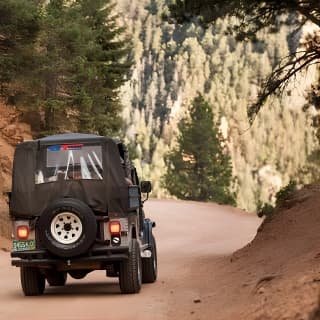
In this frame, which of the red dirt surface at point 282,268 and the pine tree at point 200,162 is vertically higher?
the pine tree at point 200,162

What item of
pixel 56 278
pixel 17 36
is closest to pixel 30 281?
pixel 56 278

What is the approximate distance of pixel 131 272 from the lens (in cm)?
1180

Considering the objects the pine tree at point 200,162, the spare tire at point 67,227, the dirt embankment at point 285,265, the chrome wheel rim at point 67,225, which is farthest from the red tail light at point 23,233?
the pine tree at point 200,162

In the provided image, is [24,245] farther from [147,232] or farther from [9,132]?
[9,132]

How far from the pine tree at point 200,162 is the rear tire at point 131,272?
6048 cm

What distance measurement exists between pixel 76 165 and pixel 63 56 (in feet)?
81.7

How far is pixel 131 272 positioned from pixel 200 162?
207 ft

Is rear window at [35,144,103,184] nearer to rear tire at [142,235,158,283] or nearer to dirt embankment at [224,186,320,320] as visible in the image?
rear tire at [142,235,158,283]

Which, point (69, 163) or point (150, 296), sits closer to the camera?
point (150, 296)

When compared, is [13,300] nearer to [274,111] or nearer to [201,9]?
[201,9]

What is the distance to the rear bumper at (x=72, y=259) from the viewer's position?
1135 cm

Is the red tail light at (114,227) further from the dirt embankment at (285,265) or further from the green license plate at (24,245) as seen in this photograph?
the dirt embankment at (285,265)

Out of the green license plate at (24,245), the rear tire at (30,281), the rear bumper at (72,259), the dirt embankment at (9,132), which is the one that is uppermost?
the dirt embankment at (9,132)

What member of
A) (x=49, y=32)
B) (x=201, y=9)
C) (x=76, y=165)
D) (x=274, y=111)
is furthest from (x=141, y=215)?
(x=274, y=111)
